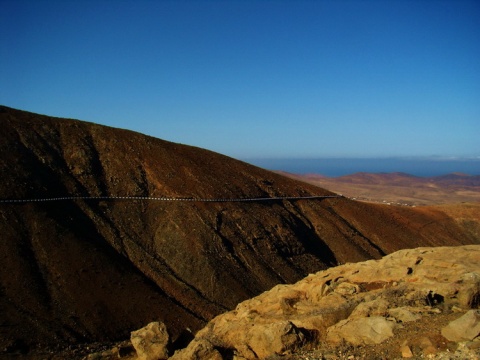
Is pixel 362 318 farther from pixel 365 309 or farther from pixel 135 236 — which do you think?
pixel 135 236

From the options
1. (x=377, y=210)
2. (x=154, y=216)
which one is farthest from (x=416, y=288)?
(x=377, y=210)

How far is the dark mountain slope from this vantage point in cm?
1925

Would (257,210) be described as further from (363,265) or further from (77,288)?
(363,265)

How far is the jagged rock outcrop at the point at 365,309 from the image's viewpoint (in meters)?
8.35

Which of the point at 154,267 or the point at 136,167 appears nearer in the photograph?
the point at 154,267

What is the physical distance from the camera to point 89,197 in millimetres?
26641

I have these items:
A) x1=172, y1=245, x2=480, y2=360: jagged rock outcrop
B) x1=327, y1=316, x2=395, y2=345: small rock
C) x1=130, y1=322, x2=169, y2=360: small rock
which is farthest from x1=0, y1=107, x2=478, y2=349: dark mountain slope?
x1=327, y1=316, x2=395, y2=345: small rock

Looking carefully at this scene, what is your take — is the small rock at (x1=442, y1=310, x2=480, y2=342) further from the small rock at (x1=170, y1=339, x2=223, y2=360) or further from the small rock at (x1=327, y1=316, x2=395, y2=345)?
the small rock at (x1=170, y1=339, x2=223, y2=360)

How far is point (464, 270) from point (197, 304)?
14753 millimetres

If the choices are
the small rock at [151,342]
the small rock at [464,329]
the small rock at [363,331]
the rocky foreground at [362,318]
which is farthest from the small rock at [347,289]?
the small rock at [151,342]

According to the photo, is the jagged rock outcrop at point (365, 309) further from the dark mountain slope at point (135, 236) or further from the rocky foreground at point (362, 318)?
the dark mountain slope at point (135, 236)

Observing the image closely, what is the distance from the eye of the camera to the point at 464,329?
725cm

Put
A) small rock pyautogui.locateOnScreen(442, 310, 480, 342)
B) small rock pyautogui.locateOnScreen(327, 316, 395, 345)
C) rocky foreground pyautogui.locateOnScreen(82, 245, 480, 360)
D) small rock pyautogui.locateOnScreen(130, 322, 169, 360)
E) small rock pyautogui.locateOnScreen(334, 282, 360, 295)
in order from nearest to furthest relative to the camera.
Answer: small rock pyautogui.locateOnScreen(442, 310, 480, 342), rocky foreground pyautogui.locateOnScreen(82, 245, 480, 360), small rock pyautogui.locateOnScreen(327, 316, 395, 345), small rock pyautogui.locateOnScreen(130, 322, 169, 360), small rock pyautogui.locateOnScreen(334, 282, 360, 295)

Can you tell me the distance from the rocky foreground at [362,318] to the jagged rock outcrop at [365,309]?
0.02 meters
